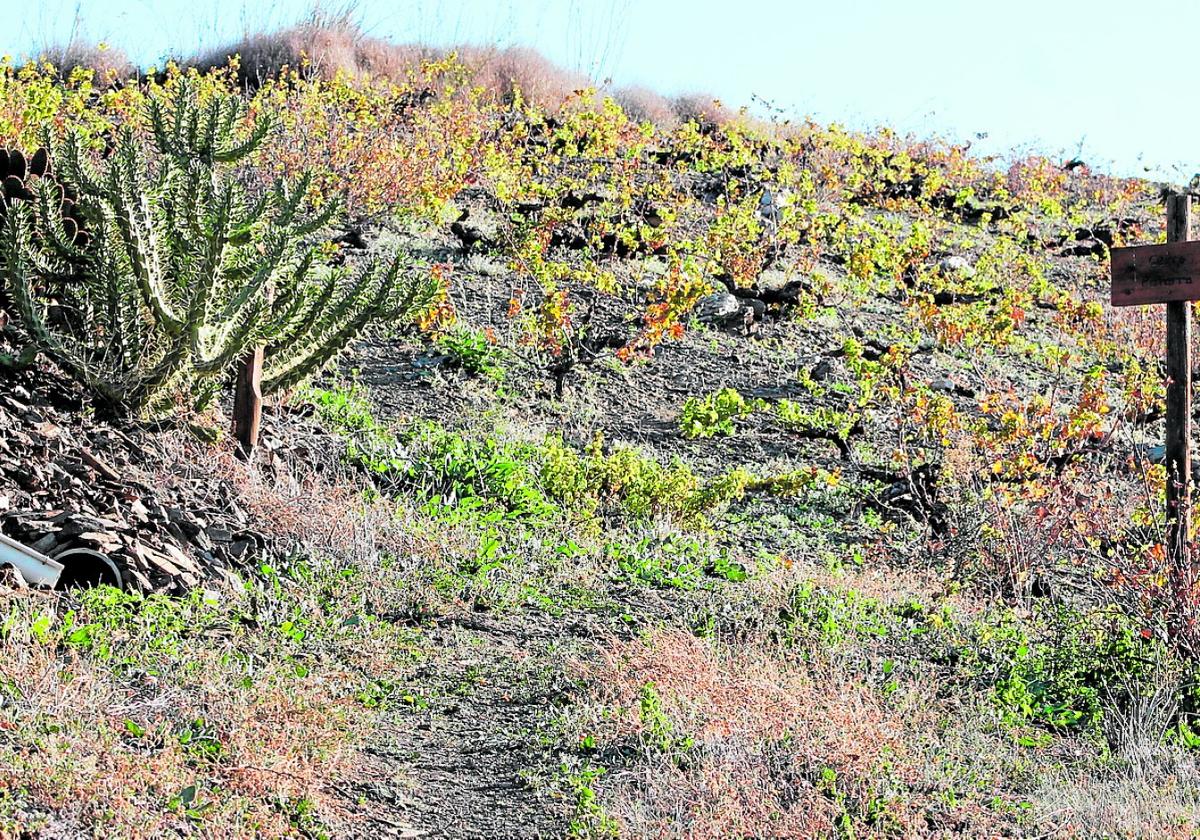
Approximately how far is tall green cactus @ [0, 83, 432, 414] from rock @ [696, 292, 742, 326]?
3956mm

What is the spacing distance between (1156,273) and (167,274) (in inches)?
196

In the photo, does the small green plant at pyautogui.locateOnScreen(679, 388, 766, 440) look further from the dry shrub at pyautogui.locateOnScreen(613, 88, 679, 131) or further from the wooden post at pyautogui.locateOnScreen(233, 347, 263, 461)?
the dry shrub at pyautogui.locateOnScreen(613, 88, 679, 131)

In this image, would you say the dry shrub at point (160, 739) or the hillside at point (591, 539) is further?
the hillside at point (591, 539)

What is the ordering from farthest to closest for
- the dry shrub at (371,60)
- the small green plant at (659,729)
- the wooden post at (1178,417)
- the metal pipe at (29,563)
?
the dry shrub at (371,60) → the wooden post at (1178,417) → the metal pipe at (29,563) → the small green plant at (659,729)

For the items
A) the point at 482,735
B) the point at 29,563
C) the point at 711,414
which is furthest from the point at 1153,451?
the point at 29,563

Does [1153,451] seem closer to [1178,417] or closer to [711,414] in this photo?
[711,414]

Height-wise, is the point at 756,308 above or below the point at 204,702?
above

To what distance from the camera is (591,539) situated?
22.7 ft

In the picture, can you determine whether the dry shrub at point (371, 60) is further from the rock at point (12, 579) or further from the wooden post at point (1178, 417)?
the rock at point (12, 579)

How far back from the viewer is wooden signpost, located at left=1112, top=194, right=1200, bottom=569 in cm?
604

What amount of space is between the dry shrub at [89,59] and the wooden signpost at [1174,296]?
11880mm

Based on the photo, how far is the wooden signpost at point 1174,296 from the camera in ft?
19.8

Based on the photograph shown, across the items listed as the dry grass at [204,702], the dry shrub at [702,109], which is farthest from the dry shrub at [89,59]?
the dry grass at [204,702]

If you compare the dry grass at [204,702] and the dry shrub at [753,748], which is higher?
the dry grass at [204,702]
